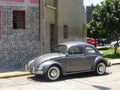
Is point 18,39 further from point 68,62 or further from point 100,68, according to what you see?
point 100,68

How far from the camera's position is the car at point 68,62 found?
1473 centimetres

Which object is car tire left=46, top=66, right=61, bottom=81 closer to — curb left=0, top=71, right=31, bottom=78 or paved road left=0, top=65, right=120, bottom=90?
paved road left=0, top=65, right=120, bottom=90

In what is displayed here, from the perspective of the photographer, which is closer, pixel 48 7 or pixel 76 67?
pixel 76 67

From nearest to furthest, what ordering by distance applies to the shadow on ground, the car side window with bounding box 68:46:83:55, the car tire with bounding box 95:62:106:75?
the shadow on ground, the car side window with bounding box 68:46:83:55, the car tire with bounding box 95:62:106:75

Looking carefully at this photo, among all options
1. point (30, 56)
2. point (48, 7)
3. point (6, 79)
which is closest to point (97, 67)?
point (6, 79)

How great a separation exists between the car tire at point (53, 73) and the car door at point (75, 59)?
0.56m

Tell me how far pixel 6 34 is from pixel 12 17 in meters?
0.97

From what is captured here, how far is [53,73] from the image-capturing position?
14.8 metres

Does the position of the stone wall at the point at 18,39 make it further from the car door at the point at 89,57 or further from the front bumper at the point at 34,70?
the car door at the point at 89,57

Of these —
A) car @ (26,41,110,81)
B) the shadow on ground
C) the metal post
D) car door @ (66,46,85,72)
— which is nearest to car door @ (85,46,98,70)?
car @ (26,41,110,81)

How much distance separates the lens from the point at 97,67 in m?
16.2

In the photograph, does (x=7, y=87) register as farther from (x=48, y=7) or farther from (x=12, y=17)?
(x=48, y=7)

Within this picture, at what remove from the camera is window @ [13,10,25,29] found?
19.7 m

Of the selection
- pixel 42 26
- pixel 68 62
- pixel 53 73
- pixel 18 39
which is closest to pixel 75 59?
pixel 68 62
